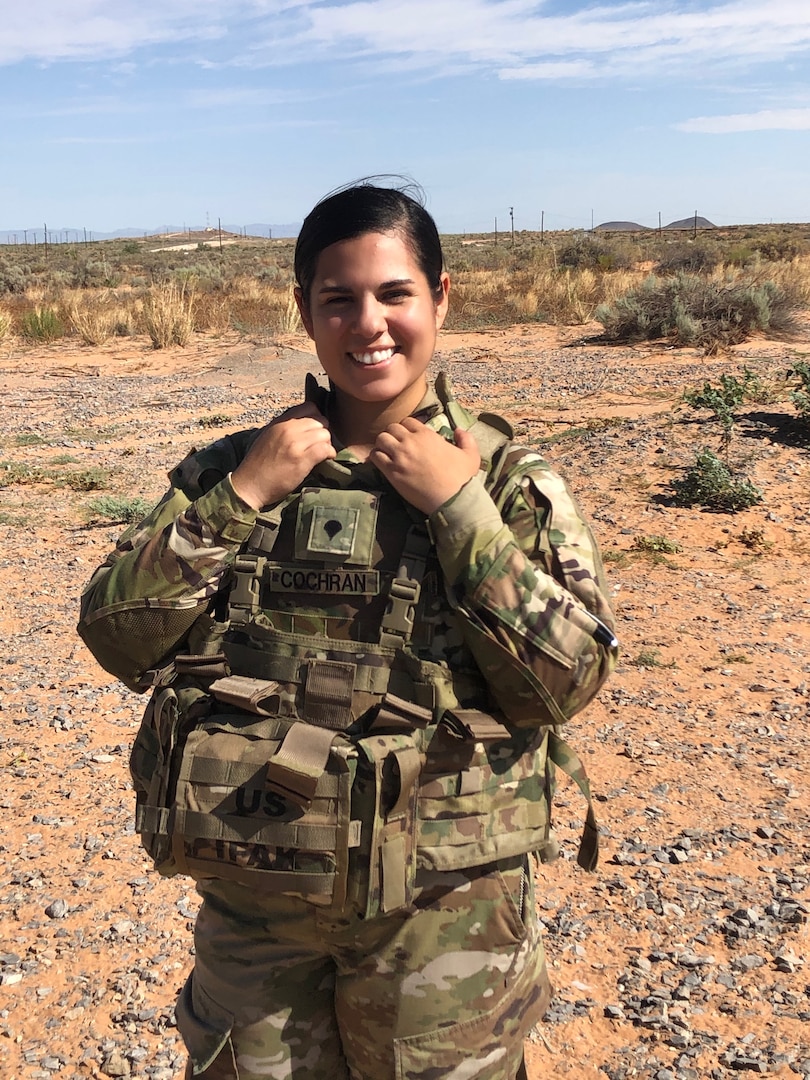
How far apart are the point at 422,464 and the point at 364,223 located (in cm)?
44

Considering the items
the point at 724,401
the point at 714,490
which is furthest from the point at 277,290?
the point at 714,490

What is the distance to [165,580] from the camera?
148cm

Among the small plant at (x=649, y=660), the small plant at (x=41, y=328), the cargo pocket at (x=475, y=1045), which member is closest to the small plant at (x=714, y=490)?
the small plant at (x=649, y=660)

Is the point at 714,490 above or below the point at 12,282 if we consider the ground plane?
below

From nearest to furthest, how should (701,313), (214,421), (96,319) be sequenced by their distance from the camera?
(214,421) → (701,313) → (96,319)

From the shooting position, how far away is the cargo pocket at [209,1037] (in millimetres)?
1515

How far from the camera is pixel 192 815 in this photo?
1420mm

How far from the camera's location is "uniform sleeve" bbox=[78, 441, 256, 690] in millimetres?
1488

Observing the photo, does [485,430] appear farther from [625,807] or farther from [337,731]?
[625,807]

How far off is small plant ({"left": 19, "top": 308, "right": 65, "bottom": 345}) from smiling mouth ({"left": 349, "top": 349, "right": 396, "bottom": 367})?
17.5 m

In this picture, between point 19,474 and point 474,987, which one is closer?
point 474,987

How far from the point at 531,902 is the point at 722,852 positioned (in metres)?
2.04

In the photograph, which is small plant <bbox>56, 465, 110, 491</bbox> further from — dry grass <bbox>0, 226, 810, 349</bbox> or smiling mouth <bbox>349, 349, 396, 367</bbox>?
dry grass <bbox>0, 226, 810, 349</bbox>

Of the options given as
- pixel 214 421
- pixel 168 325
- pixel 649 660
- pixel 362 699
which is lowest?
pixel 649 660
